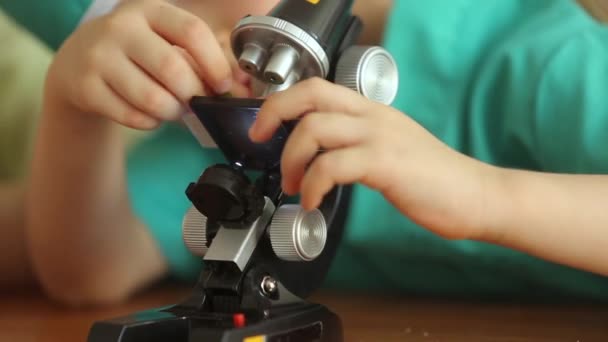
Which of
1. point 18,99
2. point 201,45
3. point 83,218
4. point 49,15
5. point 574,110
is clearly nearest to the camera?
point 201,45

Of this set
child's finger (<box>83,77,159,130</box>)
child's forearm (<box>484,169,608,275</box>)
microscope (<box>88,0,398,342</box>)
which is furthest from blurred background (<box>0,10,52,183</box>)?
child's forearm (<box>484,169,608,275</box>)

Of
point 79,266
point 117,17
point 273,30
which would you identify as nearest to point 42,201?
point 79,266

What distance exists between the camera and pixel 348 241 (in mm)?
764

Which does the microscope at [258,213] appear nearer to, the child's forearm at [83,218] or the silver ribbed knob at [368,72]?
the silver ribbed knob at [368,72]

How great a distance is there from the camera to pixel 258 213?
510 millimetres

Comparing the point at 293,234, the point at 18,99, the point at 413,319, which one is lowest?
the point at 18,99

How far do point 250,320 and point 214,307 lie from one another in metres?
0.04

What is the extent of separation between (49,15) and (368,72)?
48 cm

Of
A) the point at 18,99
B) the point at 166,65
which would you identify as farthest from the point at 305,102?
the point at 18,99

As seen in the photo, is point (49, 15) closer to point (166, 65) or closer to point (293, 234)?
point (166, 65)

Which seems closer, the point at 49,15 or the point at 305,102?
the point at 305,102

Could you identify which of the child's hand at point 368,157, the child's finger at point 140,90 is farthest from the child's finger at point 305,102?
the child's finger at point 140,90

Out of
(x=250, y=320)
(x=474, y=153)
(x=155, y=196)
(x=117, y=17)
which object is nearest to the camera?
(x=250, y=320)

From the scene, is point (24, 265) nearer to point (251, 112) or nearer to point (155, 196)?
point (155, 196)
